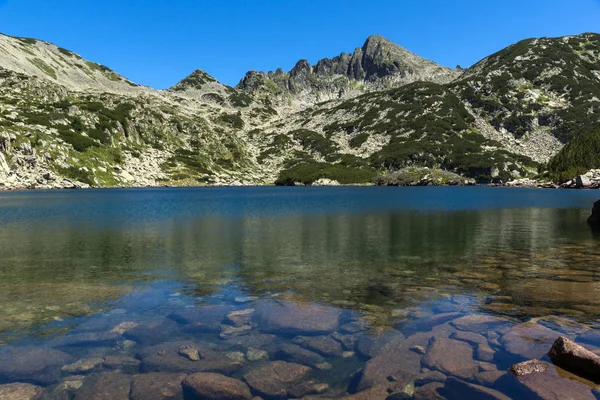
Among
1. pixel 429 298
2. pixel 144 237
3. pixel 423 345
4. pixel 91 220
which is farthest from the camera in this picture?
pixel 91 220

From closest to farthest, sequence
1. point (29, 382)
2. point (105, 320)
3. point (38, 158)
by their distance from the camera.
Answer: point (29, 382), point (105, 320), point (38, 158)

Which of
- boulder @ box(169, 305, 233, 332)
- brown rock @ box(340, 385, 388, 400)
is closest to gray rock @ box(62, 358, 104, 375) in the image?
boulder @ box(169, 305, 233, 332)

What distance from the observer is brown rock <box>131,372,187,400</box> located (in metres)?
9.89

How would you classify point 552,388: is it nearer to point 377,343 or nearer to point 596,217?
point 377,343

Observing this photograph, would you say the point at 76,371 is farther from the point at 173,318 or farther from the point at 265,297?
the point at 265,297

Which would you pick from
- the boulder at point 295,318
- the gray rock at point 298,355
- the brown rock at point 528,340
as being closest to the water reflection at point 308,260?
the boulder at point 295,318

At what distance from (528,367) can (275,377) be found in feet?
22.9

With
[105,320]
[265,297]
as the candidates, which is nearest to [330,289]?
[265,297]

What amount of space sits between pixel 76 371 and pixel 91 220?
47.4m

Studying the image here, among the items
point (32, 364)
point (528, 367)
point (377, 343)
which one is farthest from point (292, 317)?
point (32, 364)

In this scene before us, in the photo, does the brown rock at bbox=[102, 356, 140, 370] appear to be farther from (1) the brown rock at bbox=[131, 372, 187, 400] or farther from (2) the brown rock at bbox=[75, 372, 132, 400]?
(1) the brown rock at bbox=[131, 372, 187, 400]

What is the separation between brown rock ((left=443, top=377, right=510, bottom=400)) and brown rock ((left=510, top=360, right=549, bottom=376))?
1.32 metres

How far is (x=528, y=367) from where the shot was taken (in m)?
10.6

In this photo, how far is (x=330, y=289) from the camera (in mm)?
20391
